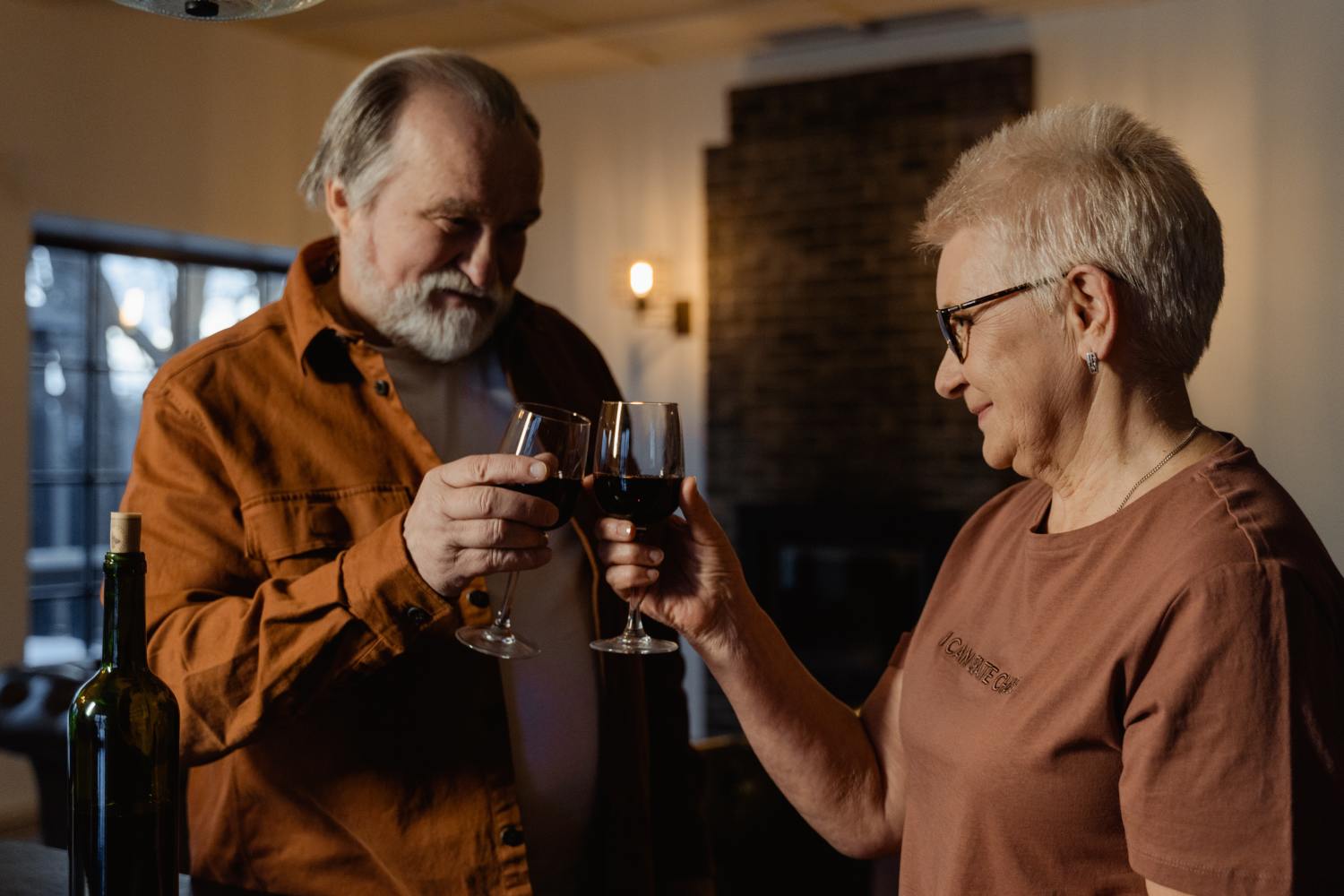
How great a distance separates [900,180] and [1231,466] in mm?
4514

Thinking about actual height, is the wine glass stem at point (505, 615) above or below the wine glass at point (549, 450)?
below

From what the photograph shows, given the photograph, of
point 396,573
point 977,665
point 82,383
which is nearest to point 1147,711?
point 977,665

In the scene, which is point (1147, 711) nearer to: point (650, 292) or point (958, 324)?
point (958, 324)

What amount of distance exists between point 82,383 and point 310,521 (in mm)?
4226

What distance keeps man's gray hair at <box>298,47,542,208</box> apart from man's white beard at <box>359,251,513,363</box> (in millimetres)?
140

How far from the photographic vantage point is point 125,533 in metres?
1.11

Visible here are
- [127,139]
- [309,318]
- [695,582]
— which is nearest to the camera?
[695,582]

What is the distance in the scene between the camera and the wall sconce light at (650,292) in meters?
6.16

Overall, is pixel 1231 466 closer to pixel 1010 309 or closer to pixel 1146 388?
pixel 1146 388

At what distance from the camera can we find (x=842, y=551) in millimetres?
5746

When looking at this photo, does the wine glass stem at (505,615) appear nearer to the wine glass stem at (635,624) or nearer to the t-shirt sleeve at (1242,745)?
the wine glass stem at (635,624)

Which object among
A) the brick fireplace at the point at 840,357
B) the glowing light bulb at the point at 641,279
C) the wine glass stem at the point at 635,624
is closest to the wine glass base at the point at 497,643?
the wine glass stem at the point at 635,624

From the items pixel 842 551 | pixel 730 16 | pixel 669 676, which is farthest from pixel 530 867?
pixel 730 16

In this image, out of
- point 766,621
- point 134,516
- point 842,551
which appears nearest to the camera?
point 134,516
